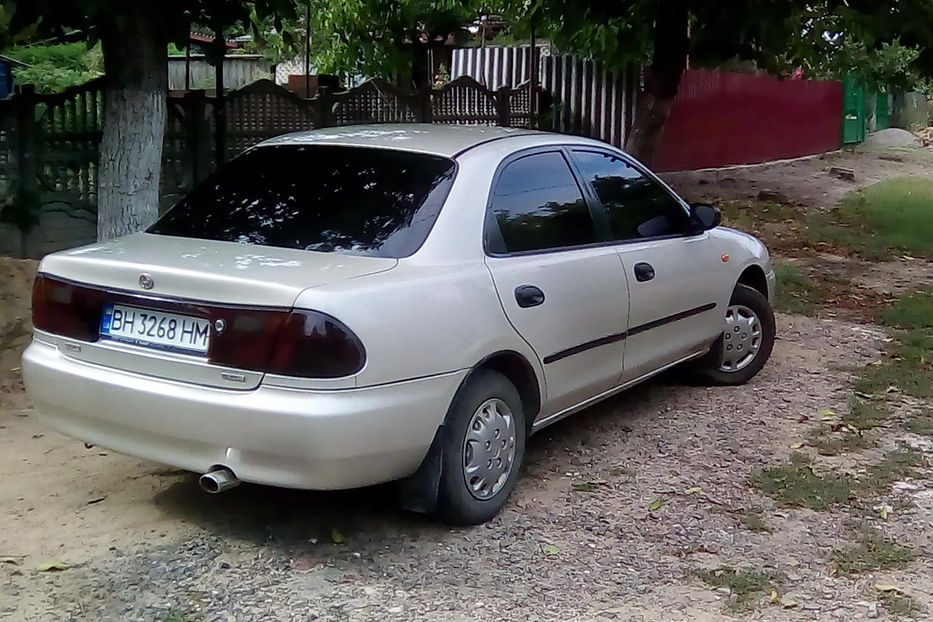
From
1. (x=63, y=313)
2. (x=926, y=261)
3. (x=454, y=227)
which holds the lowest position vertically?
(x=926, y=261)

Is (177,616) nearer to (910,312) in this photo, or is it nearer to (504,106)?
(910,312)

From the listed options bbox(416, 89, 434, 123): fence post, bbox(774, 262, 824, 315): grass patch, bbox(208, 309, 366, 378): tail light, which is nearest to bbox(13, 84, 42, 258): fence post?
bbox(416, 89, 434, 123): fence post

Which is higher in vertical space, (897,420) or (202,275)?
(202,275)

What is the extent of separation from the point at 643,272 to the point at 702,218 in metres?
0.82

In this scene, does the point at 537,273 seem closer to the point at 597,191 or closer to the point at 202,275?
the point at 597,191

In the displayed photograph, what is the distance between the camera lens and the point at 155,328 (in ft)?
14.1

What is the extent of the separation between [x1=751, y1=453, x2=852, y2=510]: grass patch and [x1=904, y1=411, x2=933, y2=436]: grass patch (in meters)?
0.95

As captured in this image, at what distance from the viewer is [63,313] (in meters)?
4.57

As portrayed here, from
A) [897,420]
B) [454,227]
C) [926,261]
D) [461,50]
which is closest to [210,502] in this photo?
[454,227]

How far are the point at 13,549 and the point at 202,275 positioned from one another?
1.33 metres

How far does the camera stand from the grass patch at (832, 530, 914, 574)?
4527 mm

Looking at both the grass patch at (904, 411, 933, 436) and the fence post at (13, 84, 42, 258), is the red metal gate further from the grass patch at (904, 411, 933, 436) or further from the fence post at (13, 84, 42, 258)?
the grass patch at (904, 411, 933, 436)

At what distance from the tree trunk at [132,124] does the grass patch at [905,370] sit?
14.5ft

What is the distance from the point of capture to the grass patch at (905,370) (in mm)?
7113
